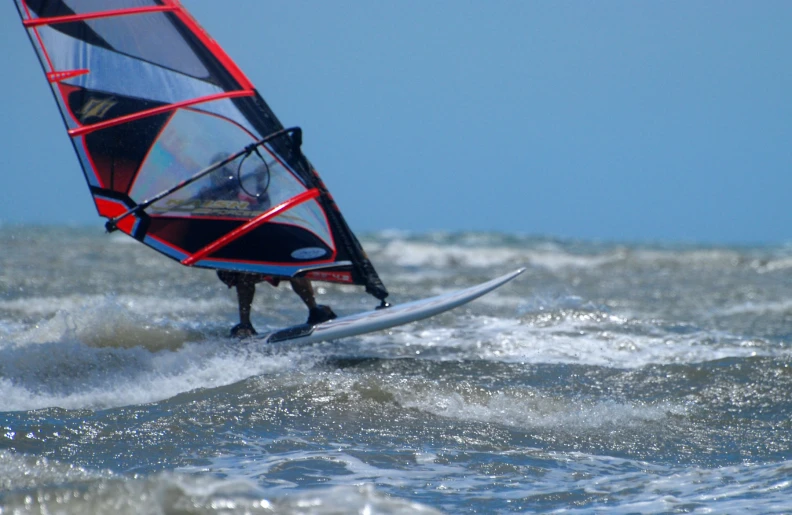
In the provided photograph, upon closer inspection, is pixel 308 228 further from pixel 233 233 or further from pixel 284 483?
pixel 284 483

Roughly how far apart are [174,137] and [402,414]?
2.34m

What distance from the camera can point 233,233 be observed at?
200 inches

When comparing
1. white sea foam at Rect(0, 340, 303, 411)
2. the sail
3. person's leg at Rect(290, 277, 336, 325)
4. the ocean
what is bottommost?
the ocean

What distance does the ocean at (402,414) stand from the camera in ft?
9.15

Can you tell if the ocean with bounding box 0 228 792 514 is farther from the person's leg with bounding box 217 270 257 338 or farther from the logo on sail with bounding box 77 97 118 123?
the logo on sail with bounding box 77 97 118 123

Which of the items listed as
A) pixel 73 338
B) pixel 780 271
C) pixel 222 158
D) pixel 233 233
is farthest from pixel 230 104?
pixel 780 271

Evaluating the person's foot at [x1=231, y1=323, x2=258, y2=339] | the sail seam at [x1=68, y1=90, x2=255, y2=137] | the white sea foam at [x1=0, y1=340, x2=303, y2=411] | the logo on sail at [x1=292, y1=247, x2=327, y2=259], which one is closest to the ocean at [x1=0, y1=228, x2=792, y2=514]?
the white sea foam at [x1=0, y1=340, x2=303, y2=411]

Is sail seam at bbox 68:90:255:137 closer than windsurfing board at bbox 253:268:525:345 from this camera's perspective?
Yes

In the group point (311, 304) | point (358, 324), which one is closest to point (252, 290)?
point (311, 304)

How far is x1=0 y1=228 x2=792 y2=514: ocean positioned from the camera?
279cm

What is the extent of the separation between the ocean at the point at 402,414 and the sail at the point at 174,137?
732 mm

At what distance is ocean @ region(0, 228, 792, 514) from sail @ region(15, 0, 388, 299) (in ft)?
2.40

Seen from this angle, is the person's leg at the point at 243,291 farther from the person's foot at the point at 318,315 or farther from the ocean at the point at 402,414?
the person's foot at the point at 318,315

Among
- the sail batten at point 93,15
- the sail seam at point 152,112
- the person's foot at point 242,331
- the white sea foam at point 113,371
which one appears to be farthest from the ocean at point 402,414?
the sail batten at point 93,15
